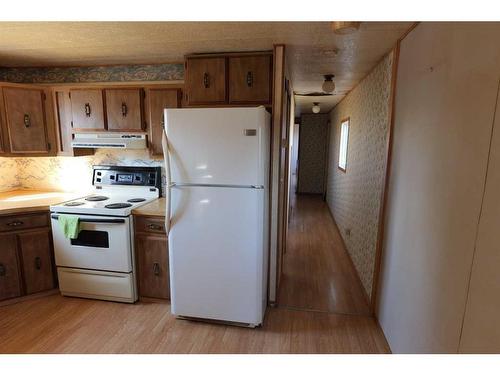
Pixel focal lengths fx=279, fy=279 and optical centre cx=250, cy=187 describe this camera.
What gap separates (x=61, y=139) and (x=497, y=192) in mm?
3483

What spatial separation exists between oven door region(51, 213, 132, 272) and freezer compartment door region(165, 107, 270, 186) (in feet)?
2.65

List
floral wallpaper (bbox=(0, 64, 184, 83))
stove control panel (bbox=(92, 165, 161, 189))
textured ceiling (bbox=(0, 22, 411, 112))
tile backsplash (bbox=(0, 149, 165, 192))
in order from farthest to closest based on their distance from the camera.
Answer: tile backsplash (bbox=(0, 149, 165, 192))
stove control panel (bbox=(92, 165, 161, 189))
floral wallpaper (bbox=(0, 64, 184, 83))
textured ceiling (bbox=(0, 22, 411, 112))

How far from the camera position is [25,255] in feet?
8.48

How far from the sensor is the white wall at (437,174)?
1.14 m

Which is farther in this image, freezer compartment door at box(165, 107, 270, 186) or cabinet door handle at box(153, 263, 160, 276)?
cabinet door handle at box(153, 263, 160, 276)

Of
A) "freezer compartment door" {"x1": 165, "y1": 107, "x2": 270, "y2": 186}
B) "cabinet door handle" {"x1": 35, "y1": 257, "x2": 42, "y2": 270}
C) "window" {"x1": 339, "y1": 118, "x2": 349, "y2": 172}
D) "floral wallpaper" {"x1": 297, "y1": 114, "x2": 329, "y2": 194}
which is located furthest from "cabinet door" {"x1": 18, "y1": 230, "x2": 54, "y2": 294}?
"floral wallpaper" {"x1": 297, "y1": 114, "x2": 329, "y2": 194}

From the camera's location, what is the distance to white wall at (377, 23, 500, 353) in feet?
3.76

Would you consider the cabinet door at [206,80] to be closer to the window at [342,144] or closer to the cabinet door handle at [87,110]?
the cabinet door handle at [87,110]

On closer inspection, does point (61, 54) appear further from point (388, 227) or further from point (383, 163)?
point (388, 227)

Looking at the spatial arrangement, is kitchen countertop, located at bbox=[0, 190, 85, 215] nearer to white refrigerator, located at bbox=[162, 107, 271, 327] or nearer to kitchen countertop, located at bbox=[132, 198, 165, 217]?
kitchen countertop, located at bbox=[132, 198, 165, 217]

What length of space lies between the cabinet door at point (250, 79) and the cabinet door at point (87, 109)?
140cm

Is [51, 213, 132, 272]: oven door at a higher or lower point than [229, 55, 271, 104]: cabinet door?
lower
